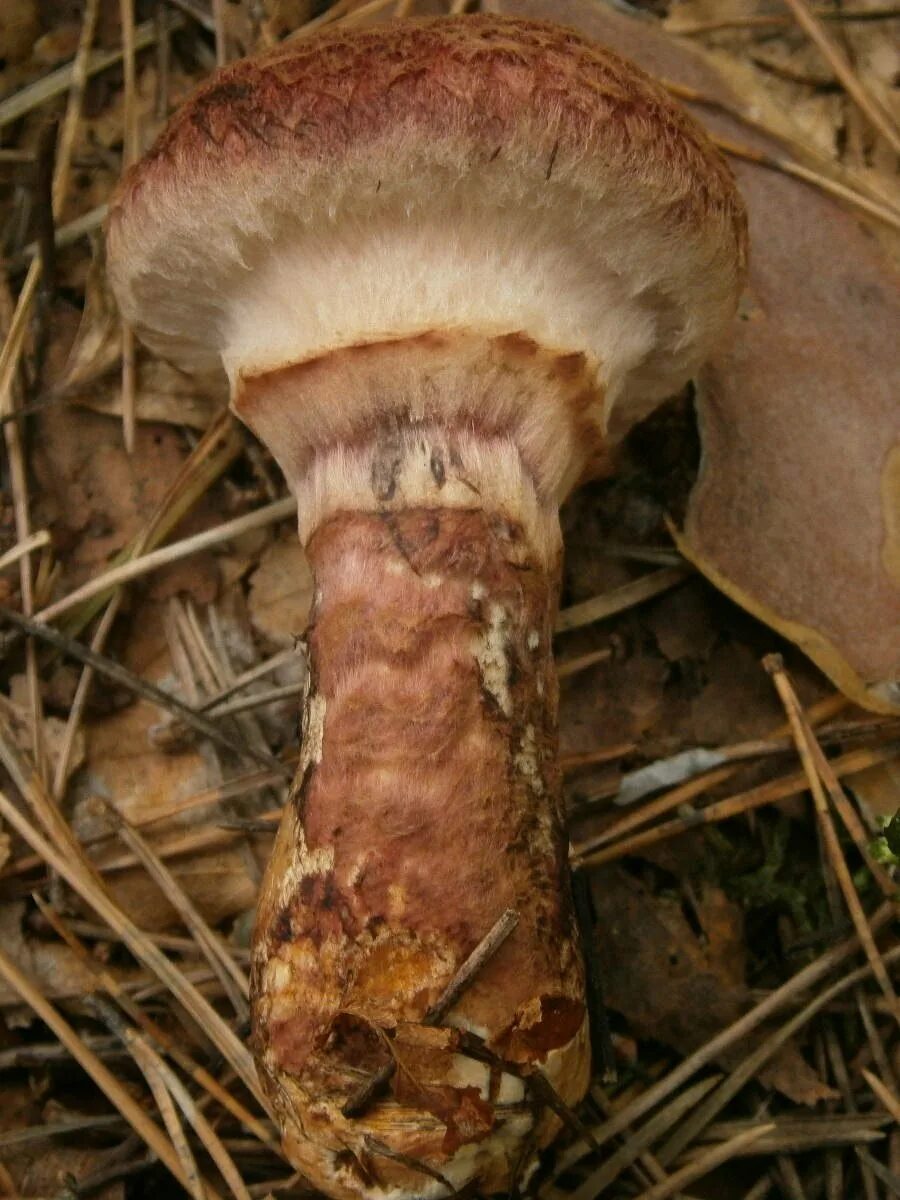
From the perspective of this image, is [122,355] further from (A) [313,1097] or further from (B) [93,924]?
(A) [313,1097]

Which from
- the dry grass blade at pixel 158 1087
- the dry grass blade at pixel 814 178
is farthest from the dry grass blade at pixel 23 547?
the dry grass blade at pixel 814 178

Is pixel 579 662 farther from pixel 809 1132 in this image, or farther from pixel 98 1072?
pixel 98 1072

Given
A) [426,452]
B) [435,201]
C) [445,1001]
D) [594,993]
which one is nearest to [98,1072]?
[445,1001]

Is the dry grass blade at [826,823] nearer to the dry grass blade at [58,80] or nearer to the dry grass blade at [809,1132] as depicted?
the dry grass blade at [809,1132]

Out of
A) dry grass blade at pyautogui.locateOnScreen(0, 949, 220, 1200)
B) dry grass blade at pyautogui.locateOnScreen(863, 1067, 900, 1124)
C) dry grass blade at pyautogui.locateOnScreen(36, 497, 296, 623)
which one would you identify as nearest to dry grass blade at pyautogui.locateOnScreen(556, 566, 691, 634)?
dry grass blade at pyautogui.locateOnScreen(36, 497, 296, 623)

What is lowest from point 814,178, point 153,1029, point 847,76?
point 153,1029

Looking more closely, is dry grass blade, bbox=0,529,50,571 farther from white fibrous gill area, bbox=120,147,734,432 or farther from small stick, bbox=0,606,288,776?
white fibrous gill area, bbox=120,147,734,432
